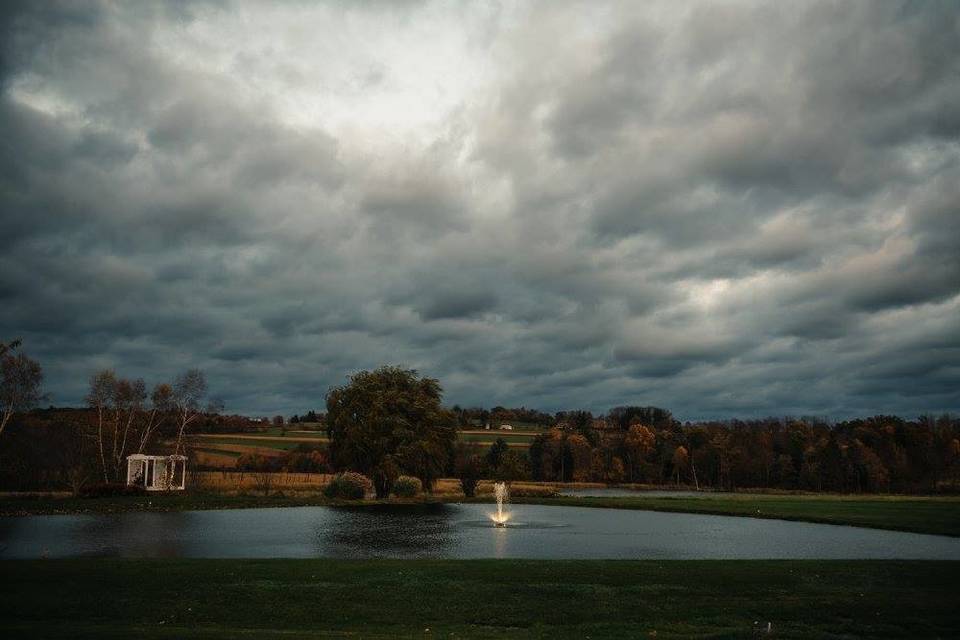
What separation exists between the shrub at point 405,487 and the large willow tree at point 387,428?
1506 mm

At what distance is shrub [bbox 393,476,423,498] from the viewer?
58812 mm

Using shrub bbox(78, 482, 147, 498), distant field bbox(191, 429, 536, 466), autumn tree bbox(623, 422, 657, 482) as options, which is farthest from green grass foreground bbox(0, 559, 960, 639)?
autumn tree bbox(623, 422, 657, 482)

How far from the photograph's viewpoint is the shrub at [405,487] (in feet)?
193

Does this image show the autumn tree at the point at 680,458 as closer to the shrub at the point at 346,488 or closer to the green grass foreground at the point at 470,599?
the shrub at the point at 346,488

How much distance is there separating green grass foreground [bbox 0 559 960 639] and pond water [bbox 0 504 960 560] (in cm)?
486

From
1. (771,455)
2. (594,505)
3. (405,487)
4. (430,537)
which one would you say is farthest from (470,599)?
(771,455)

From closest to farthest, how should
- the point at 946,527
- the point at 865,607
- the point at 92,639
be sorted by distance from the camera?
the point at 92,639 < the point at 865,607 < the point at 946,527

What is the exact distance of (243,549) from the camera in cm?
2639

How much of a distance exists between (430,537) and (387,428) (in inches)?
1261

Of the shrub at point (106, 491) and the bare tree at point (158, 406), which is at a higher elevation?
the bare tree at point (158, 406)

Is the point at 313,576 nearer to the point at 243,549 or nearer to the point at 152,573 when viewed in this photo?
the point at 152,573

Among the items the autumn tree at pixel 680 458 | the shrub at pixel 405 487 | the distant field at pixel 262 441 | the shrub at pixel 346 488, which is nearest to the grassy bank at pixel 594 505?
the shrub at pixel 346 488

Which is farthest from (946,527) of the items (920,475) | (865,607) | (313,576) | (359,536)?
(920,475)

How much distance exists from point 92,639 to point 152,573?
Result: 794 cm
